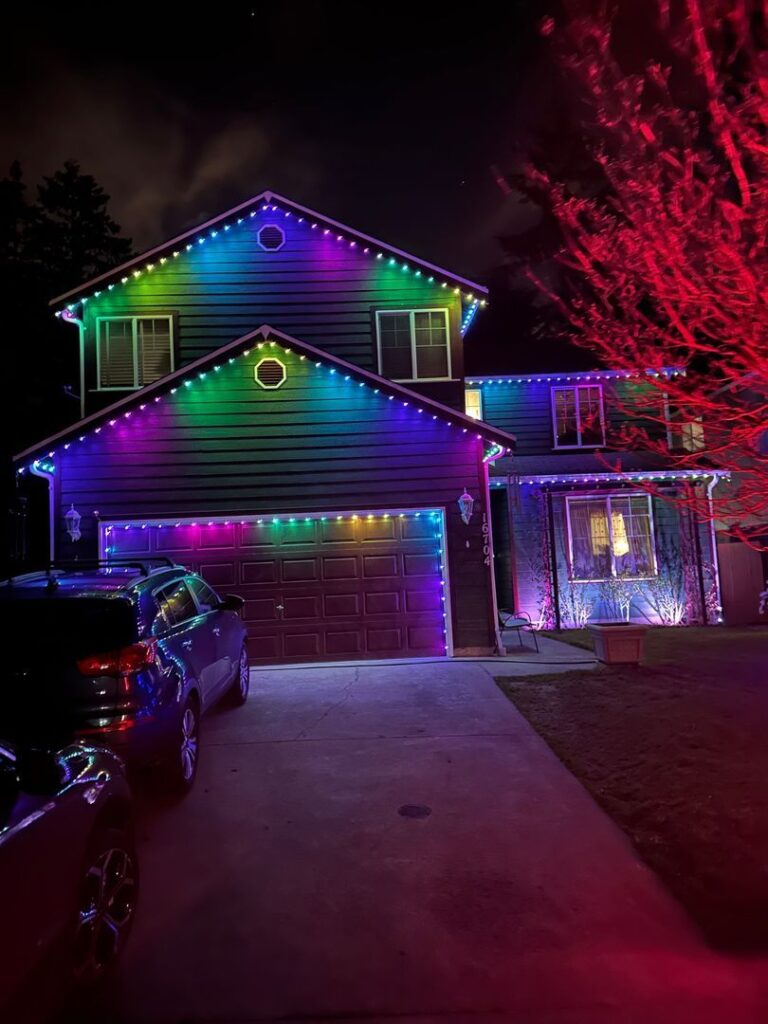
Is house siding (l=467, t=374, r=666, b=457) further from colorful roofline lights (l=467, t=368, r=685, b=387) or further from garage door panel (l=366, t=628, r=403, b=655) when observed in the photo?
garage door panel (l=366, t=628, r=403, b=655)

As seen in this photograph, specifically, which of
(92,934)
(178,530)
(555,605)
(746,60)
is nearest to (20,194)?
(178,530)

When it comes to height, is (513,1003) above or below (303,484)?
below

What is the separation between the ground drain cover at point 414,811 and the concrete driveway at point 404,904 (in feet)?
0.05

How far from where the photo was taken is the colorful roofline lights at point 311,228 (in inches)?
508

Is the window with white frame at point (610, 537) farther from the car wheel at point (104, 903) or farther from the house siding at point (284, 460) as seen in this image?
the car wheel at point (104, 903)

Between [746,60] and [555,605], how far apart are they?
33.5ft

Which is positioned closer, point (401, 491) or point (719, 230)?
point (719, 230)

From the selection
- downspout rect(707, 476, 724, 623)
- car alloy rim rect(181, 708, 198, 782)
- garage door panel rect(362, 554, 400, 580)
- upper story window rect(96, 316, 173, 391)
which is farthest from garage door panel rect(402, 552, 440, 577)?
downspout rect(707, 476, 724, 623)

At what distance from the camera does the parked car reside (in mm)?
2199

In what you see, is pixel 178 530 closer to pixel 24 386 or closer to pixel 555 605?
pixel 555 605

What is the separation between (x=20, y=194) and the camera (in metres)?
27.5

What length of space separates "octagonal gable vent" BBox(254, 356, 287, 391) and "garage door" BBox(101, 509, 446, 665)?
7.30 feet

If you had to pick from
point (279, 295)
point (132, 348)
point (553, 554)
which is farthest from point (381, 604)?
point (132, 348)

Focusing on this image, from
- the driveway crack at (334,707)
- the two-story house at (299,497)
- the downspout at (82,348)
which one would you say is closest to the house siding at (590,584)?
the two-story house at (299,497)
